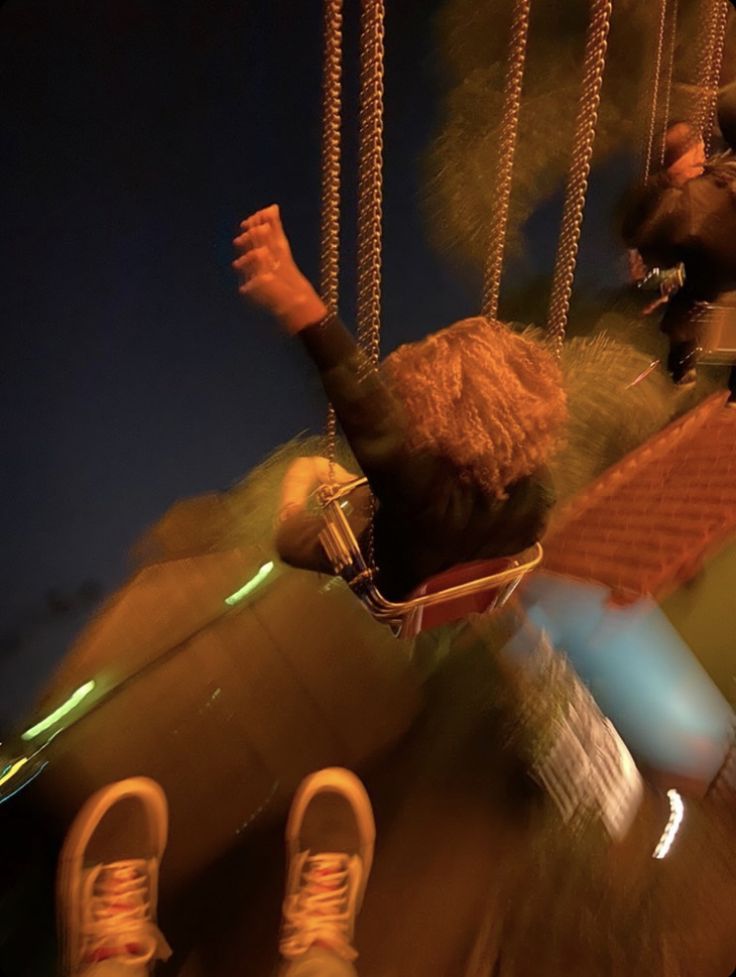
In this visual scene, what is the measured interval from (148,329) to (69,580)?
14.4 inches

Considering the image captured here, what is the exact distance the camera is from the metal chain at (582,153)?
0.53 m

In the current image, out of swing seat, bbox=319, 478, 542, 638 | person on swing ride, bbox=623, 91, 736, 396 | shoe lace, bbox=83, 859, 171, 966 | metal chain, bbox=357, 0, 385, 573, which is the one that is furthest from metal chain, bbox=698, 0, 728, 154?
shoe lace, bbox=83, 859, 171, 966

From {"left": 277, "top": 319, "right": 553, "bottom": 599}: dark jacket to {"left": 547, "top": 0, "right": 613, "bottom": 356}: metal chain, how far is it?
18 cm

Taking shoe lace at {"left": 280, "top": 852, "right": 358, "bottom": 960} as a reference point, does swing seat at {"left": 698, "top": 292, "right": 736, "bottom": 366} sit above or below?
above

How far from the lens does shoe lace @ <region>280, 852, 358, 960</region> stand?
0.61 m

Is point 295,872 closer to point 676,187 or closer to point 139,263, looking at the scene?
point 139,263

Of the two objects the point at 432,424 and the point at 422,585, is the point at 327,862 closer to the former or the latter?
the point at 422,585

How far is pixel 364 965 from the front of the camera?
66cm

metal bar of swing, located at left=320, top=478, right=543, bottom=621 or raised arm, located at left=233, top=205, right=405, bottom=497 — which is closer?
raised arm, located at left=233, top=205, right=405, bottom=497

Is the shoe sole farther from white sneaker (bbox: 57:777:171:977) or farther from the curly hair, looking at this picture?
the curly hair

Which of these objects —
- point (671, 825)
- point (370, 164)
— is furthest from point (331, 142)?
point (671, 825)

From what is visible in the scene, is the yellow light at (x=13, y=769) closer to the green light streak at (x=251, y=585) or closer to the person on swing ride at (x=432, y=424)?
the green light streak at (x=251, y=585)

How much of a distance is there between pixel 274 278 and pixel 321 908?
0.56m

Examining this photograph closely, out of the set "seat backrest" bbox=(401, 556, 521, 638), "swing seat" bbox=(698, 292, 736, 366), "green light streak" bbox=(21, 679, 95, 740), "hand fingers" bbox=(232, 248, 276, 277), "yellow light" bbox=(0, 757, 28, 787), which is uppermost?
"hand fingers" bbox=(232, 248, 276, 277)
